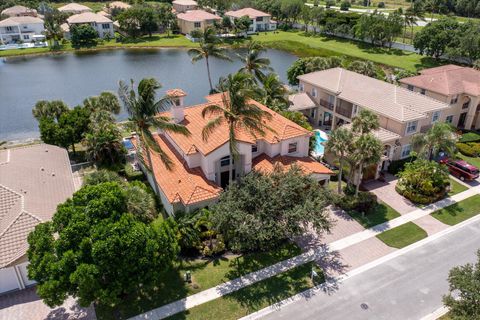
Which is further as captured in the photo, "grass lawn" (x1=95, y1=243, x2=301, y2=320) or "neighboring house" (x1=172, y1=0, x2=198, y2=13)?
"neighboring house" (x1=172, y1=0, x2=198, y2=13)

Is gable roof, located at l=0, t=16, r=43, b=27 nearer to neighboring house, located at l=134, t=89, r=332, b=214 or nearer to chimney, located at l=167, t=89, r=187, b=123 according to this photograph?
neighboring house, located at l=134, t=89, r=332, b=214

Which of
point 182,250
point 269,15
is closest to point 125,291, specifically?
point 182,250

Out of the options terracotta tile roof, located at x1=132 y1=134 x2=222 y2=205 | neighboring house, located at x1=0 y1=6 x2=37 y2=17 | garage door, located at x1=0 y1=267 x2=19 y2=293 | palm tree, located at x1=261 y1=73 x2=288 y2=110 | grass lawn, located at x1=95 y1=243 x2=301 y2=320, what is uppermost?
neighboring house, located at x1=0 y1=6 x2=37 y2=17

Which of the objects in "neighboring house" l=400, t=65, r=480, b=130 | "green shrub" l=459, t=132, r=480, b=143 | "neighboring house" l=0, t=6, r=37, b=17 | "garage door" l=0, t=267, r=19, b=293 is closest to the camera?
"garage door" l=0, t=267, r=19, b=293

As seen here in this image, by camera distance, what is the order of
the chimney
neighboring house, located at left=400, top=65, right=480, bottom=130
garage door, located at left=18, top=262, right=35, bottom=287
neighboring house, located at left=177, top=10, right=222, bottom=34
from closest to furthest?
garage door, located at left=18, top=262, right=35, bottom=287, the chimney, neighboring house, located at left=400, top=65, right=480, bottom=130, neighboring house, located at left=177, top=10, right=222, bottom=34

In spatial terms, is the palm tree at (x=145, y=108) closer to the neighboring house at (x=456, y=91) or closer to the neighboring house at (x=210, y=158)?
the neighboring house at (x=210, y=158)

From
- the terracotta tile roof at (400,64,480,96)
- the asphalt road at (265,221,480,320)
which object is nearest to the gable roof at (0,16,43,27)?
the terracotta tile roof at (400,64,480,96)
